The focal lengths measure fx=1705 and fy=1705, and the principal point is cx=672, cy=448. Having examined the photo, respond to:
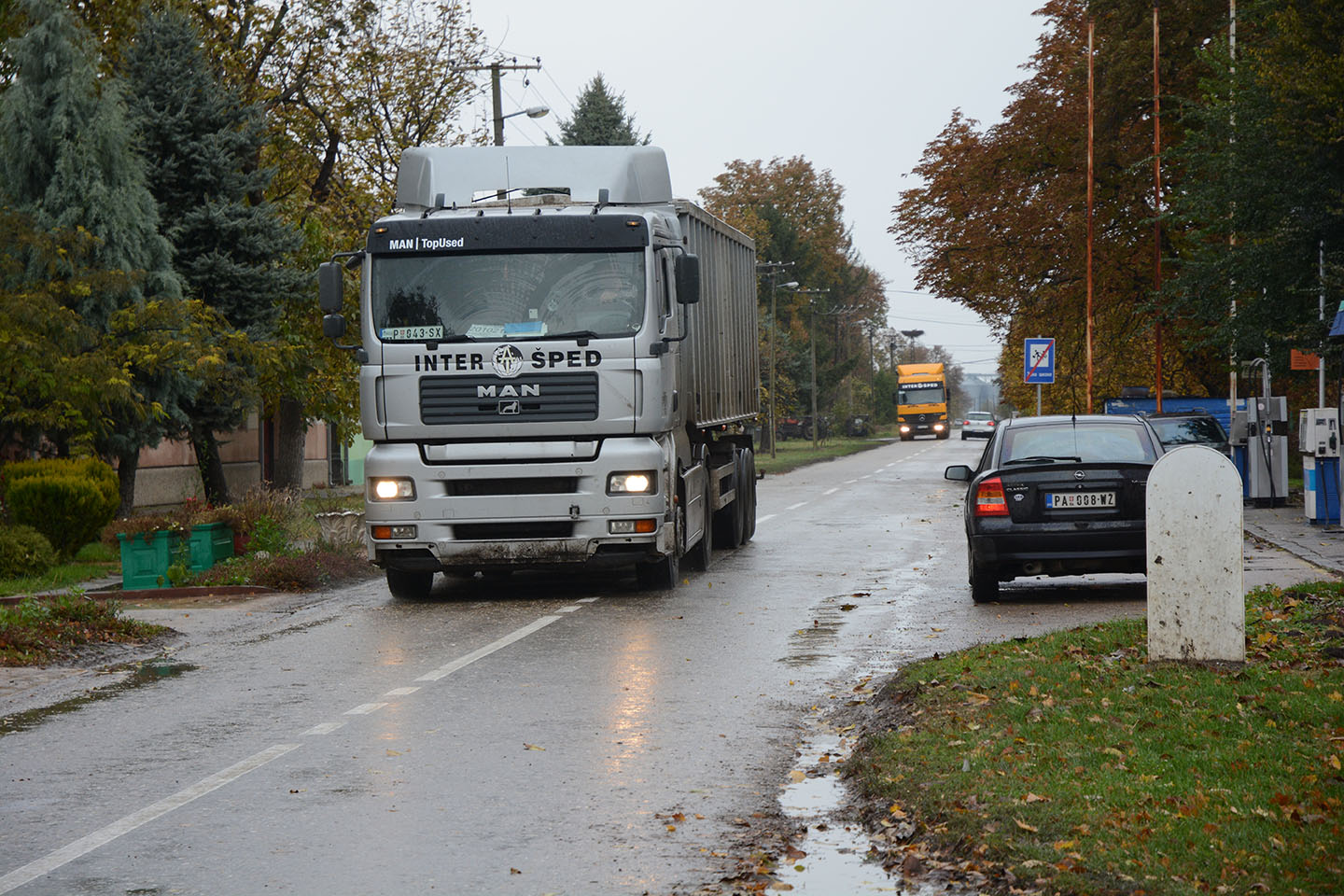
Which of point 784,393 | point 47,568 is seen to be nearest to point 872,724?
point 47,568

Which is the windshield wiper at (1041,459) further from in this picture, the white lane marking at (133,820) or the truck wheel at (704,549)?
the white lane marking at (133,820)

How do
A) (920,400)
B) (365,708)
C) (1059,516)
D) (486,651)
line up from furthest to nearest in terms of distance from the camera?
(920,400), (1059,516), (486,651), (365,708)

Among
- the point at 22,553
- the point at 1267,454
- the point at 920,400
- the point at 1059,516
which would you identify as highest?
the point at 920,400

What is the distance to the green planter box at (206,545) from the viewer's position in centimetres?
1755

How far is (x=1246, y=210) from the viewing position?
2580 centimetres

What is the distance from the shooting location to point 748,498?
2156 centimetres

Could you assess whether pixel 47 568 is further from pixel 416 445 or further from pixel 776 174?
pixel 776 174

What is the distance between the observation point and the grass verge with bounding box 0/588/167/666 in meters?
11.7

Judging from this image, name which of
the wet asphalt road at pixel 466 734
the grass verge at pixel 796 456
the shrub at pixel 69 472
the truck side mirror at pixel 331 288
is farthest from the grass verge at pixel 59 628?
the grass verge at pixel 796 456

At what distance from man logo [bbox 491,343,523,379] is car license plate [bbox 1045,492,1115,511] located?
4509 millimetres

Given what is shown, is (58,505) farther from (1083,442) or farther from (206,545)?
(1083,442)

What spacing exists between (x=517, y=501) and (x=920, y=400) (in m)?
80.7

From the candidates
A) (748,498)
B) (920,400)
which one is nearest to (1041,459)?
(748,498)

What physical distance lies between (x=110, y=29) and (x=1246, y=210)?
20.1m
